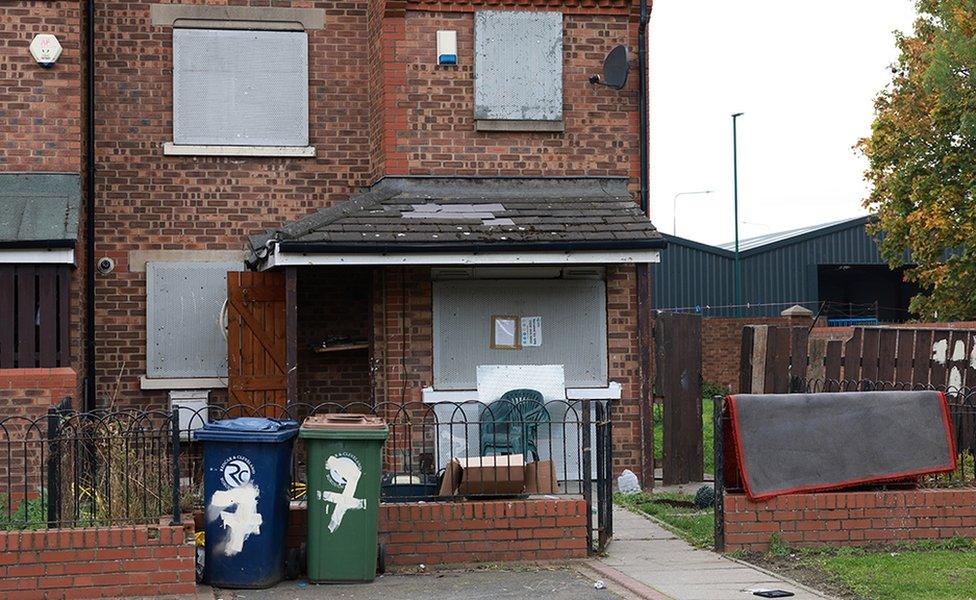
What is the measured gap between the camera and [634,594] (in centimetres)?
898

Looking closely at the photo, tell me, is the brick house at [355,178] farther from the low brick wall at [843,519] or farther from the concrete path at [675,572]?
the low brick wall at [843,519]

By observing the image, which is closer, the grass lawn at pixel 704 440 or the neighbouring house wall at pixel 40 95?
the neighbouring house wall at pixel 40 95

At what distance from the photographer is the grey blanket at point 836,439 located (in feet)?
34.7

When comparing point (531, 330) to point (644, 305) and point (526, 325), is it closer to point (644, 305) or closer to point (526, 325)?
point (526, 325)

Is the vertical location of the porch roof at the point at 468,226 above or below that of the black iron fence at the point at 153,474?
above

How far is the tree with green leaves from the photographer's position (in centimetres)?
2722

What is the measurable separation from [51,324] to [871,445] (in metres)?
7.91

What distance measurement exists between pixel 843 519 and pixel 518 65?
6953 millimetres

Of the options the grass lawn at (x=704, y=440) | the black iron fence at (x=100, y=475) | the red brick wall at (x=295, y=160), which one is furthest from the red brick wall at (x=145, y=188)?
the black iron fence at (x=100, y=475)

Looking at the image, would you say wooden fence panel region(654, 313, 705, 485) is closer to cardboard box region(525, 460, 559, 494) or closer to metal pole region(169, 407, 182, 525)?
cardboard box region(525, 460, 559, 494)

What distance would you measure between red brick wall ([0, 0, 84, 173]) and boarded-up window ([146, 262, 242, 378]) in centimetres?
176

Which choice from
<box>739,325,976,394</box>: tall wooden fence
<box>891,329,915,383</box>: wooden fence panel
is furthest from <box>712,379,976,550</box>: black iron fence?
<box>891,329,915,383</box>: wooden fence panel

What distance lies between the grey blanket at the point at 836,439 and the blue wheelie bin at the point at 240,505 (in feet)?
12.0

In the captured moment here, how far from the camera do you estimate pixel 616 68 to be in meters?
15.6
